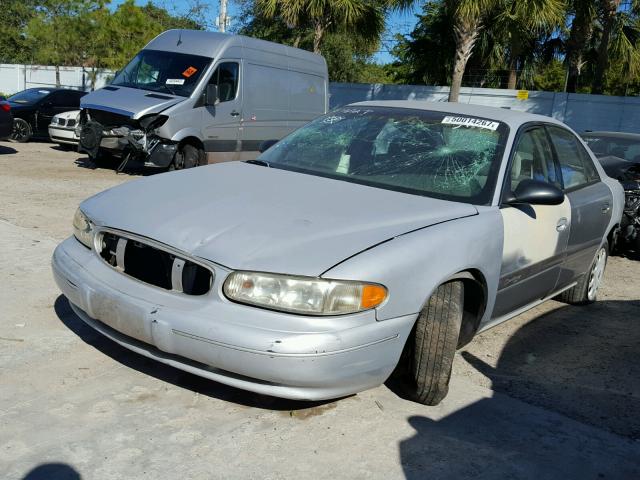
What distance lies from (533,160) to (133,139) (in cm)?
748

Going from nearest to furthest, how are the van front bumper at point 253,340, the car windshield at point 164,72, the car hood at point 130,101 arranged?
1. the van front bumper at point 253,340
2. the car hood at point 130,101
3. the car windshield at point 164,72

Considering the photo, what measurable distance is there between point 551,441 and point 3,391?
2.66 meters

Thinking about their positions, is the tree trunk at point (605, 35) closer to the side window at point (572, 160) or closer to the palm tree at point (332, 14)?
the palm tree at point (332, 14)

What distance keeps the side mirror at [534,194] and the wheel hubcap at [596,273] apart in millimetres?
1837

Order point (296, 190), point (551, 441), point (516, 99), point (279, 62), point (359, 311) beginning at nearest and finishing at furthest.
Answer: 1. point (359, 311)
2. point (551, 441)
3. point (296, 190)
4. point (279, 62)
5. point (516, 99)

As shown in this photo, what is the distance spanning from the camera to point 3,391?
344 centimetres

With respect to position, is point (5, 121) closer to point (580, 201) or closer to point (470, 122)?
point (470, 122)

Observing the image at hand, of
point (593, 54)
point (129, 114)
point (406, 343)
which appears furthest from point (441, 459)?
point (593, 54)

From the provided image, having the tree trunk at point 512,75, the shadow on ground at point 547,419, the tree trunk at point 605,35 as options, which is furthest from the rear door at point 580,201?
the tree trunk at point 512,75

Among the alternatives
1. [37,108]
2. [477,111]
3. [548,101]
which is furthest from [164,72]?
[548,101]

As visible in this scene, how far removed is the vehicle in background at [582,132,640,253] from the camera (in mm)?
7445

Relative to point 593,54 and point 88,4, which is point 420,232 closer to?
point 593,54

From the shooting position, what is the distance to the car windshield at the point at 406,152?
13.4ft

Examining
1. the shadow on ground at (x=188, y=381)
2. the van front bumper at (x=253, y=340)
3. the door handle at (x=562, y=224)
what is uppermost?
the door handle at (x=562, y=224)
